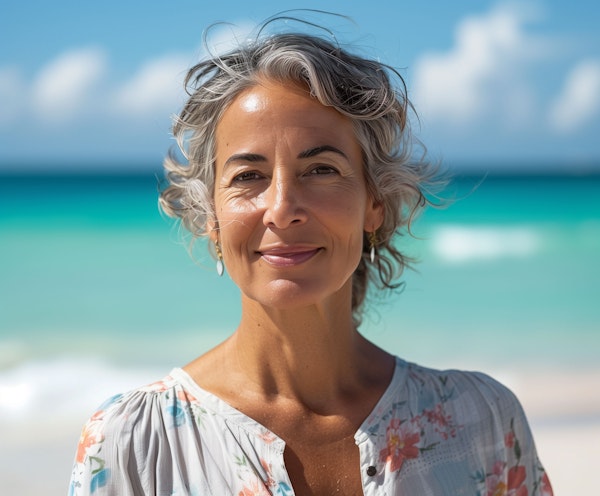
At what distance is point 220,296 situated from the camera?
1143 centimetres

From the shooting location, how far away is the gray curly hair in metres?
2.43

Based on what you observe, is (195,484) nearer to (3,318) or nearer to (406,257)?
(406,257)

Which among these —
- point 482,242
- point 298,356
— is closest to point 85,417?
point 298,356

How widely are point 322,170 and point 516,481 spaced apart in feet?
3.21

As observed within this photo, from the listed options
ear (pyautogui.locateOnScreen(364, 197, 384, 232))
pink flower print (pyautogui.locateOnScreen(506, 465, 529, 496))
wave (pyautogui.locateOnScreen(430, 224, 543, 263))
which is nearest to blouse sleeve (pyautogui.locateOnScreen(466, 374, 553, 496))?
pink flower print (pyautogui.locateOnScreen(506, 465, 529, 496))

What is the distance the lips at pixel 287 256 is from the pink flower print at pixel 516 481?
0.82 m

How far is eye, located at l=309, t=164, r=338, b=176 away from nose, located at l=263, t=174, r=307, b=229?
0.06 m

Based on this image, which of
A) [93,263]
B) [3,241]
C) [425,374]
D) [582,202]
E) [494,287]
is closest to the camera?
[425,374]

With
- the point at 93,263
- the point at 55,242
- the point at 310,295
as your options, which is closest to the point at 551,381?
the point at 310,295

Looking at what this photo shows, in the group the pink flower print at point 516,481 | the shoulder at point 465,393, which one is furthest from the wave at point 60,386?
the pink flower print at point 516,481

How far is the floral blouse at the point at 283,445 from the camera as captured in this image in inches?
90.7

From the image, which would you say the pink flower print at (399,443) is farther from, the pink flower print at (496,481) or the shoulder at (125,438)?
the shoulder at (125,438)

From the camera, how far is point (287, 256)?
92.5 inches

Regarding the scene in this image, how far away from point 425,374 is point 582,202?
27.7 m
